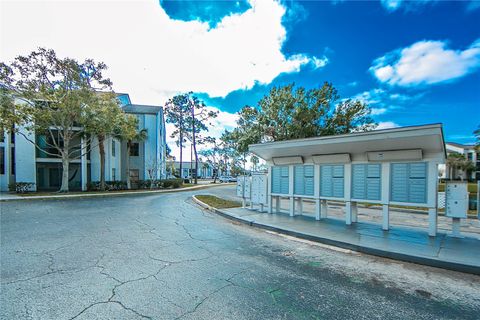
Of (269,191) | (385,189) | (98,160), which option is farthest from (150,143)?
(385,189)

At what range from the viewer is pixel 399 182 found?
5805mm

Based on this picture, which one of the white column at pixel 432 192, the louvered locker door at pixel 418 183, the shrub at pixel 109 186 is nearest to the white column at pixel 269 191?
the louvered locker door at pixel 418 183

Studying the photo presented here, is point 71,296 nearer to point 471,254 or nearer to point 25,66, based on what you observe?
point 471,254

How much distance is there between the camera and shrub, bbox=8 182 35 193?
58.6 ft

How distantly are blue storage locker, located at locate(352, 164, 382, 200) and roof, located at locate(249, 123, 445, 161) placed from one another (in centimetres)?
51

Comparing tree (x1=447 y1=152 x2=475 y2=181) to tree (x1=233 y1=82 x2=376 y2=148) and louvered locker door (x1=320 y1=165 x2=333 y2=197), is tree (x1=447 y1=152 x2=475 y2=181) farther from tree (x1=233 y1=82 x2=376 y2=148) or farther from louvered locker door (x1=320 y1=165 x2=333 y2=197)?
louvered locker door (x1=320 y1=165 x2=333 y2=197)

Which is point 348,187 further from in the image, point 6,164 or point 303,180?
point 6,164

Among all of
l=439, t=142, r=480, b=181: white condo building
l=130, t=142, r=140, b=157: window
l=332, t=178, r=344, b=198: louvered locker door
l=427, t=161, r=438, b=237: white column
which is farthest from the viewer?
l=439, t=142, r=480, b=181: white condo building

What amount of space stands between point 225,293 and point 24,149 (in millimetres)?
24948

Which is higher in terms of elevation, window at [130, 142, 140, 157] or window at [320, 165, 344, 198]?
window at [130, 142, 140, 157]

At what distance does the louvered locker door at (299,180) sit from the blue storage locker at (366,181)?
1.67m

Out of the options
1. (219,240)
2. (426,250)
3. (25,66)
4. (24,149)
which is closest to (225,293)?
(219,240)

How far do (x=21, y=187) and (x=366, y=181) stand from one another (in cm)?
2462

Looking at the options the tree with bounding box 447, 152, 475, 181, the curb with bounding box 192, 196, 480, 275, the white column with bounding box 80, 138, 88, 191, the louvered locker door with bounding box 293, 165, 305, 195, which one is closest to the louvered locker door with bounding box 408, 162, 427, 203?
the curb with bounding box 192, 196, 480, 275
